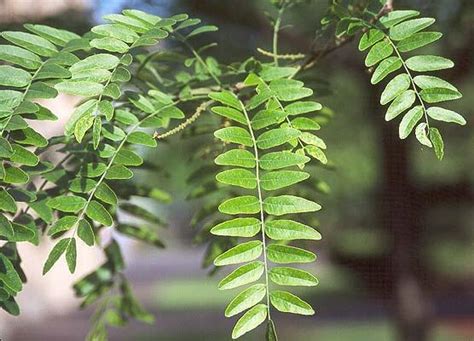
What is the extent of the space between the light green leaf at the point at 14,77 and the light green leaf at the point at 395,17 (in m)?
0.48

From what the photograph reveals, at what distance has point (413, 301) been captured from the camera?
13.3 feet

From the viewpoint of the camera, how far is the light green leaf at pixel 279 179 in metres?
0.89

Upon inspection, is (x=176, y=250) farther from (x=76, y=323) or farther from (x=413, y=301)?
(x=413, y=301)

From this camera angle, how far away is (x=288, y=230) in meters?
0.86

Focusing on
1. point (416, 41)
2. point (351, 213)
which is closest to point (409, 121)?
point (416, 41)

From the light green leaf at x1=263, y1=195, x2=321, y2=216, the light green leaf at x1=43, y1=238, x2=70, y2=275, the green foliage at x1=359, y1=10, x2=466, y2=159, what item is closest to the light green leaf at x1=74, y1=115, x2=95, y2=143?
the light green leaf at x1=43, y1=238, x2=70, y2=275

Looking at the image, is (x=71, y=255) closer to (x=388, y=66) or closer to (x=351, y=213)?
(x=388, y=66)

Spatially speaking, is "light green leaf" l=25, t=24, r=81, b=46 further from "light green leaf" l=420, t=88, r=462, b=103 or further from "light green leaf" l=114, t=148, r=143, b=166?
"light green leaf" l=420, t=88, r=462, b=103

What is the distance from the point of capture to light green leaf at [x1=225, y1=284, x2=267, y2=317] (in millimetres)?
837

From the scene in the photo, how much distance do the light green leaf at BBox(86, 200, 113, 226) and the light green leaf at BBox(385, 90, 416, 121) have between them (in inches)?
14.5

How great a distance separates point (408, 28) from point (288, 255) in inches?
13.9

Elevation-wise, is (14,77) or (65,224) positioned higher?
(14,77)

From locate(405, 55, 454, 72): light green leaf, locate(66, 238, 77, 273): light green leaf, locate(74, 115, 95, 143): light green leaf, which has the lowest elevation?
locate(66, 238, 77, 273): light green leaf

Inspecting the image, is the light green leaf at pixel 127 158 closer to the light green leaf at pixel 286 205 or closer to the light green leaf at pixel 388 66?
the light green leaf at pixel 286 205
